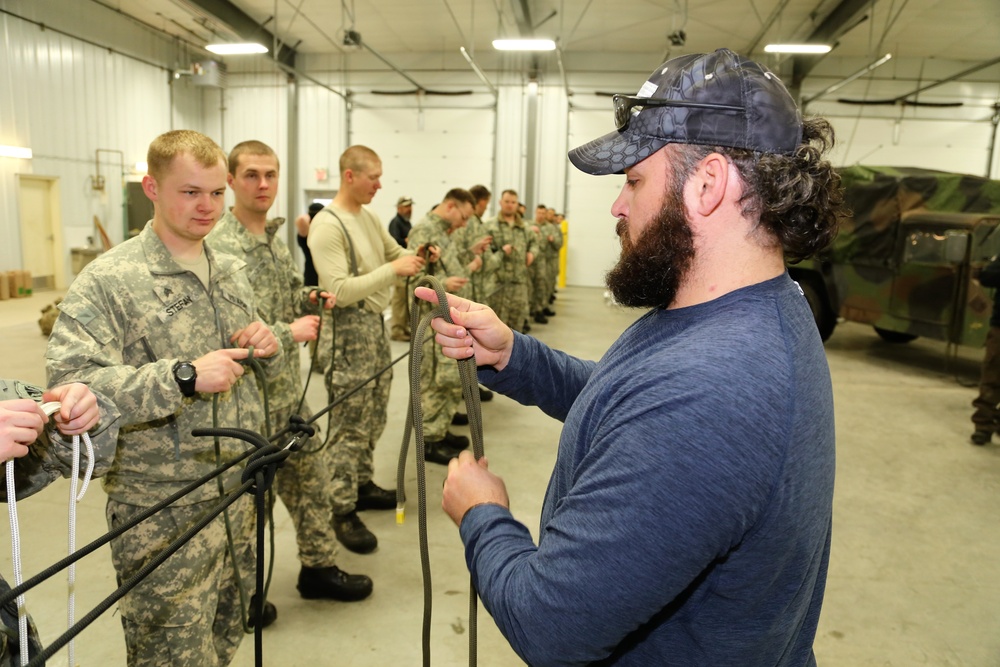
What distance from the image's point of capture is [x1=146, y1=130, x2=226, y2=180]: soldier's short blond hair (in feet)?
6.56

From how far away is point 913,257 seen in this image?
7.66 m

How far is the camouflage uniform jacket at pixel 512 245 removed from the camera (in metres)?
8.38

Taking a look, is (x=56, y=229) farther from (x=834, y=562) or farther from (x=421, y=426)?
(x=421, y=426)

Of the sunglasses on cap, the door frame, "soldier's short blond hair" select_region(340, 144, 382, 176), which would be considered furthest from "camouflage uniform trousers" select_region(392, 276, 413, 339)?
the door frame

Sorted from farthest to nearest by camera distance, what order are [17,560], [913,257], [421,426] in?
[913,257] < [421,426] < [17,560]

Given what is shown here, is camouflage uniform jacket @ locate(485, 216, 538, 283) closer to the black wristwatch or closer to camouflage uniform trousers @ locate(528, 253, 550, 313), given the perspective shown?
camouflage uniform trousers @ locate(528, 253, 550, 313)

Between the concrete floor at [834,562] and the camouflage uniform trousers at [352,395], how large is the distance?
0.38 m

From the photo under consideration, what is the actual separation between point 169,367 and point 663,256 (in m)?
1.31

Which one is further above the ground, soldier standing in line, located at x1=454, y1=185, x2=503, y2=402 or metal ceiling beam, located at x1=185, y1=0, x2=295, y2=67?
metal ceiling beam, located at x1=185, y1=0, x2=295, y2=67

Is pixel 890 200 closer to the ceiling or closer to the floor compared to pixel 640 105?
closer to the ceiling

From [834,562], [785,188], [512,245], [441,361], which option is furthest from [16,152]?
[785,188]

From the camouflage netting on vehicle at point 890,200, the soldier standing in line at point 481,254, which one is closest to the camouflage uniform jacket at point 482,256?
the soldier standing in line at point 481,254

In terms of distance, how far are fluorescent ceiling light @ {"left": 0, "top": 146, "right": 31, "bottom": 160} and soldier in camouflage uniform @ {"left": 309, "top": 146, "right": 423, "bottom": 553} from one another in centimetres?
1040

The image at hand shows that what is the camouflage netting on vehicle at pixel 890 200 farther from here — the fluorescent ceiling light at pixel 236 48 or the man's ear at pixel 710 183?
the fluorescent ceiling light at pixel 236 48
